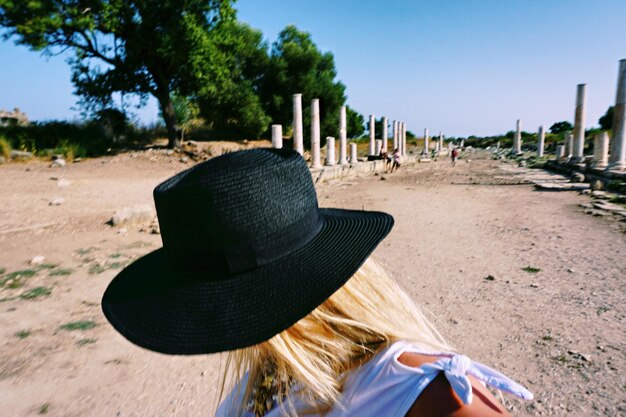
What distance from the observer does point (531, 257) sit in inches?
241

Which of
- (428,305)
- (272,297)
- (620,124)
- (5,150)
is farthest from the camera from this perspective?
(620,124)

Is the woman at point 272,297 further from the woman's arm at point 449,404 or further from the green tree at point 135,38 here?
the green tree at point 135,38

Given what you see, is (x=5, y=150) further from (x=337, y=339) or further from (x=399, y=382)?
(x=399, y=382)

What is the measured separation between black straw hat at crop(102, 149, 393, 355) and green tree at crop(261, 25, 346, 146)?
31.8 meters

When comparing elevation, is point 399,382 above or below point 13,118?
below

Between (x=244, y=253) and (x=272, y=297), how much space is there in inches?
5.0

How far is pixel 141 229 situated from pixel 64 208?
2.81 meters

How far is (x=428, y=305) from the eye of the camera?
4.51 metres

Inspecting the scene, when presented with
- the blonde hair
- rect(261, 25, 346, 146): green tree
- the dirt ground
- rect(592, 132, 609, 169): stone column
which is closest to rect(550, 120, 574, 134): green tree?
rect(261, 25, 346, 146): green tree

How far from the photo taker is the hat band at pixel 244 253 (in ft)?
3.33

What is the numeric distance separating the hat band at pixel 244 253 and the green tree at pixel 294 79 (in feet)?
104

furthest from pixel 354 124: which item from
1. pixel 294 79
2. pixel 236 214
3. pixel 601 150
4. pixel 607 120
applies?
pixel 236 214

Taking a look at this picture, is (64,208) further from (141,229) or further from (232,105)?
(232,105)

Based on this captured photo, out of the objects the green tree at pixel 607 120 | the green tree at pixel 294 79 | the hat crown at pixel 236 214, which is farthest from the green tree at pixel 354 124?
the hat crown at pixel 236 214
